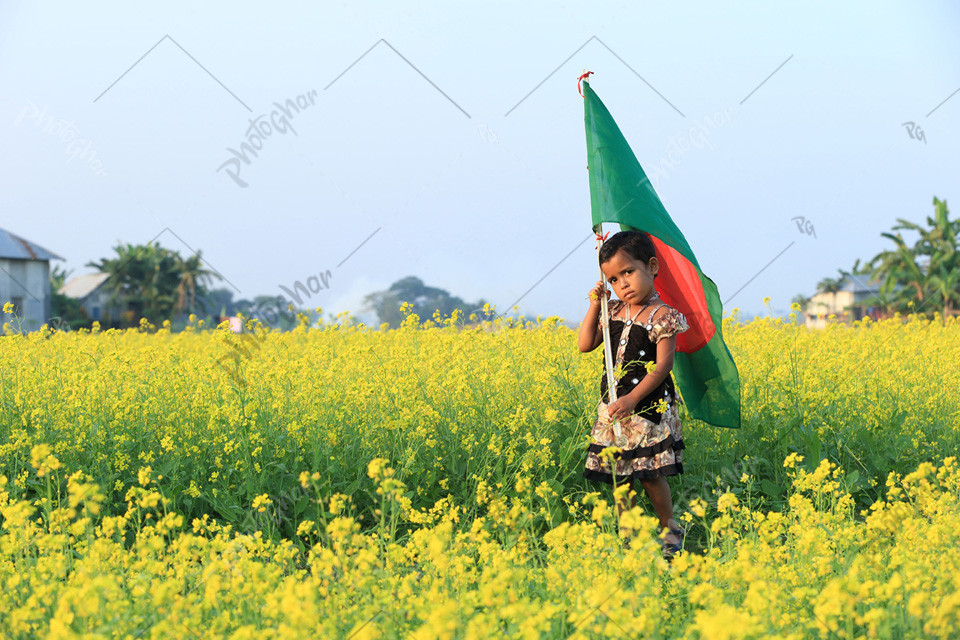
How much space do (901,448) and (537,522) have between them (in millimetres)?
1978

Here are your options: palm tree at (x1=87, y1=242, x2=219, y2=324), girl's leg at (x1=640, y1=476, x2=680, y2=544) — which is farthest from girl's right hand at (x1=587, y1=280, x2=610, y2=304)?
palm tree at (x1=87, y1=242, x2=219, y2=324)

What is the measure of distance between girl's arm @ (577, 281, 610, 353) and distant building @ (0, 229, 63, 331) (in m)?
33.6

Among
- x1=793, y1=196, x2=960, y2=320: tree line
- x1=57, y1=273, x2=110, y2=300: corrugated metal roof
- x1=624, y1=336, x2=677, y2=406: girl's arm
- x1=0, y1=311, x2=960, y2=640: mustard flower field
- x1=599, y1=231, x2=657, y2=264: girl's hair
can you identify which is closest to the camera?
x1=0, y1=311, x2=960, y2=640: mustard flower field

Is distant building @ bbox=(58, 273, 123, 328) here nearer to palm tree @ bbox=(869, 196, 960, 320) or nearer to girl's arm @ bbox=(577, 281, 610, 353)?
palm tree @ bbox=(869, 196, 960, 320)

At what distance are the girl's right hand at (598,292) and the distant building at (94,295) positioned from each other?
181 ft

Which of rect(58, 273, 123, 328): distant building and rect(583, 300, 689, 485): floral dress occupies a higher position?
rect(58, 273, 123, 328): distant building

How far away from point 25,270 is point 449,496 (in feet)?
123

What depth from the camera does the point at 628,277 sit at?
3.10m

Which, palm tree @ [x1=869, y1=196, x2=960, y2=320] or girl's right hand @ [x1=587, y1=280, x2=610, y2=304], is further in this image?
palm tree @ [x1=869, y1=196, x2=960, y2=320]

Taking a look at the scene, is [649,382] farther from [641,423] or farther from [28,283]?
[28,283]

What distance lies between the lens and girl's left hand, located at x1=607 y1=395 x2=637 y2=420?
3025 mm

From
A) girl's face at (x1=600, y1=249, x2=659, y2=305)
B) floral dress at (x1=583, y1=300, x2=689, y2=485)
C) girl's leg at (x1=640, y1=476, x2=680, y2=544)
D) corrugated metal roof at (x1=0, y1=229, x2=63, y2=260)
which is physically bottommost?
girl's leg at (x1=640, y1=476, x2=680, y2=544)

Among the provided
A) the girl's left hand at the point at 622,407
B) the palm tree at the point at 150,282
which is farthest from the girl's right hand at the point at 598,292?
the palm tree at the point at 150,282

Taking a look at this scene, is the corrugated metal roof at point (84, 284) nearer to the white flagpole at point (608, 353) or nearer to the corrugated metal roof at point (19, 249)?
the corrugated metal roof at point (19, 249)
